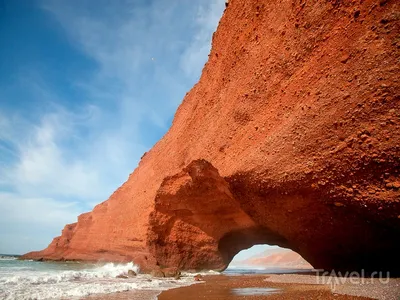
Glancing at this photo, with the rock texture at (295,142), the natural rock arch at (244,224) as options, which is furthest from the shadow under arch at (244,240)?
the rock texture at (295,142)

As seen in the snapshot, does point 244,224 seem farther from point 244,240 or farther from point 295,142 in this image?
point 295,142

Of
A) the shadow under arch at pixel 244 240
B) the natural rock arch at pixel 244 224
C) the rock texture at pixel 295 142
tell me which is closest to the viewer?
the rock texture at pixel 295 142

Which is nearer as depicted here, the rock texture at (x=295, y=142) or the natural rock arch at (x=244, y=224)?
the rock texture at (x=295, y=142)

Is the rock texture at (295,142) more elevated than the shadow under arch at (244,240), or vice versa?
the rock texture at (295,142)

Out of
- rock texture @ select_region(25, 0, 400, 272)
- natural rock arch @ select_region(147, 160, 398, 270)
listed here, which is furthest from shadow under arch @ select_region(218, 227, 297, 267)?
rock texture @ select_region(25, 0, 400, 272)

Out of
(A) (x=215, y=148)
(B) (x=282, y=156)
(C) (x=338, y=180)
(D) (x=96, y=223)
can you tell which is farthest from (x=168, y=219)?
(D) (x=96, y=223)

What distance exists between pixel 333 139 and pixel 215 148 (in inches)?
202

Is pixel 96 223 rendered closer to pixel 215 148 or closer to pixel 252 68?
pixel 215 148

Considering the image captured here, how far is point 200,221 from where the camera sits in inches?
556

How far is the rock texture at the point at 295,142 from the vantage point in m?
6.02

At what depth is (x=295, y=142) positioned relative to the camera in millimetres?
7465

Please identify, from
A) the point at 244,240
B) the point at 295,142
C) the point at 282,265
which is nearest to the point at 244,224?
the point at 244,240

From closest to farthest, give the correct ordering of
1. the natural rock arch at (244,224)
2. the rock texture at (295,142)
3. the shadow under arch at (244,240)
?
1. the rock texture at (295,142)
2. the natural rock arch at (244,224)
3. the shadow under arch at (244,240)

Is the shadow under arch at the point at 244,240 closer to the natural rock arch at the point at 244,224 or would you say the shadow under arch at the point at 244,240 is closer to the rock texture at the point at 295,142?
the natural rock arch at the point at 244,224
